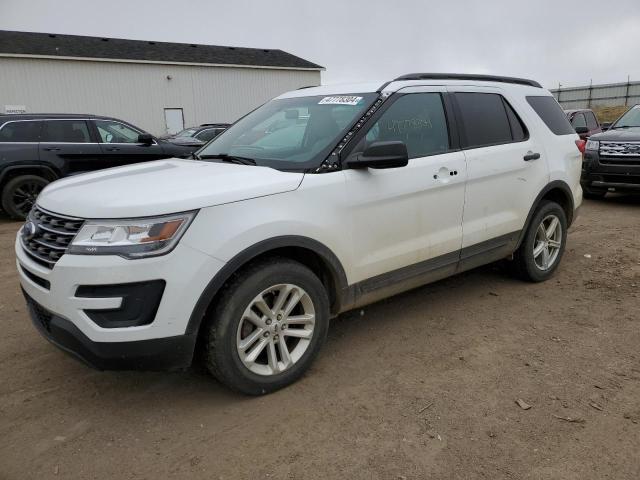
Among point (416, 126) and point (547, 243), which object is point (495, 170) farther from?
point (547, 243)

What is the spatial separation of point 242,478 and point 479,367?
172 cm

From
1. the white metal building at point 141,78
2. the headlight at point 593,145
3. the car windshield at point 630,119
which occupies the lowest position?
the headlight at point 593,145

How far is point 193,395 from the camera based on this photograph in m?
3.05

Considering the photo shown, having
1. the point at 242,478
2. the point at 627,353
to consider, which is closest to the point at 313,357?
the point at 242,478

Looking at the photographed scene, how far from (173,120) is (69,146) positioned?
18.7 metres

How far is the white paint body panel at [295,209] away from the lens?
251 centimetres

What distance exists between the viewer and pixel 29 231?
2908 mm

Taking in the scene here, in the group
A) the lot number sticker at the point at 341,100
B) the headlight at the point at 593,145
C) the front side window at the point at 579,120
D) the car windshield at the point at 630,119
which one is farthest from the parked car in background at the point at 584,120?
the lot number sticker at the point at 341,100

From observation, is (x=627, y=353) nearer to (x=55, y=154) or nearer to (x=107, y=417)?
(x=107, y=417)

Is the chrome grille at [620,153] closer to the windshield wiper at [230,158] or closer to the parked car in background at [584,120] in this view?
the parked car in background at [584,120]

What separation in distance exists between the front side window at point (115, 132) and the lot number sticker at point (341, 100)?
6757mm

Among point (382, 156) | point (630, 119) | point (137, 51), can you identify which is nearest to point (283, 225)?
point (382, 156)

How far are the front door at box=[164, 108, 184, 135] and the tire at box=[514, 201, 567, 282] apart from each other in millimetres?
24193

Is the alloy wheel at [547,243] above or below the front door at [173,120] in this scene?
below
